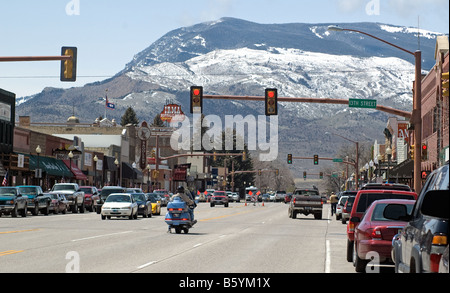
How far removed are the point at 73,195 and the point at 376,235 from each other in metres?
43.2

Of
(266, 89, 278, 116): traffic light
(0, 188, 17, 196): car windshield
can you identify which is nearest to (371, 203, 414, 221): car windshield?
(266, 89, 278, 116): traffic light

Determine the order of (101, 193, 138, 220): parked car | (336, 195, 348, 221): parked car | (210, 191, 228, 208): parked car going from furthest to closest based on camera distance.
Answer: (210, 191, 228, 208): parked car → (336, 195, 348, 221): parked car → (101, 193, 138, 220): parked car

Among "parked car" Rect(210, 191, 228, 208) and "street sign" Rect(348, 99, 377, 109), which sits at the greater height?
"street sign" Rect(348, 99, 377, 109)

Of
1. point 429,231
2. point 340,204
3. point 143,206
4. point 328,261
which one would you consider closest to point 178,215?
point 328,261

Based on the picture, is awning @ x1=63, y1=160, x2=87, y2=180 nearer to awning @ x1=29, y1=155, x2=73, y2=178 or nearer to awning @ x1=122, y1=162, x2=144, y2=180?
awning @ x1=29, y1=155, x2=73, y2=178

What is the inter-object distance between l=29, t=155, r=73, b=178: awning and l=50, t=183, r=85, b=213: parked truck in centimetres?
1345

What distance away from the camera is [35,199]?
165ft

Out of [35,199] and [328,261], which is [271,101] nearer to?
[328,261]

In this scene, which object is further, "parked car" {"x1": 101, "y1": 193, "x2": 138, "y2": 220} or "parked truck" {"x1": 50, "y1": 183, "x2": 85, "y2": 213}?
"parked truck" {"x1": 50, "y1": 183, "x2": 85, "y2": 213}

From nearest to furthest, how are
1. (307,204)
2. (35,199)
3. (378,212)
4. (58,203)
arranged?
(378,212)
(35,199)
(307,204)
(58,203)

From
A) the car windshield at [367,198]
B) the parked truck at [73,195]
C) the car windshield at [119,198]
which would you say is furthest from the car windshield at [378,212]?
the parked truck at [73,195]

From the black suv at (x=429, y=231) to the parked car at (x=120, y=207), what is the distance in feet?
109

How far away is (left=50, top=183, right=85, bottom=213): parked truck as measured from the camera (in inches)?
2281
